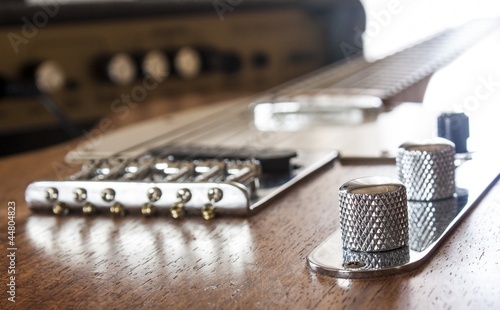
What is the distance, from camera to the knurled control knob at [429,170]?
766 millimetres

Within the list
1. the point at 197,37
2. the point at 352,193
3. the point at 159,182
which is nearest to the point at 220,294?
the point at 352,193

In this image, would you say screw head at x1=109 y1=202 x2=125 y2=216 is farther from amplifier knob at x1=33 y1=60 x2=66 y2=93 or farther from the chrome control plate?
amplifier knob at x1=33 y1=60 x2=66 y2=93

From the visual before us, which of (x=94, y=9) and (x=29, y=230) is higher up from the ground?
(x=94, y=9)

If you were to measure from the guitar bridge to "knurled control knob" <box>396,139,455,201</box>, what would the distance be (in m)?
0.14

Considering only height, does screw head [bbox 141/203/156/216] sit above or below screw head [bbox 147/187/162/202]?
below

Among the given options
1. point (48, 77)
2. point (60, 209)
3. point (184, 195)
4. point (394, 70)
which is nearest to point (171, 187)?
point (184, 195)

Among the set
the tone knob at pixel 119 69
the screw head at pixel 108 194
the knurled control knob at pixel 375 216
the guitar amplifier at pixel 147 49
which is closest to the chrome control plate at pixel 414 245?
the knurled control knob at pixel 375 216

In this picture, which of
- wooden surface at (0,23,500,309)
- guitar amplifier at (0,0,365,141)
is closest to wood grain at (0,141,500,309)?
wooden surface at (0,23,500,309)

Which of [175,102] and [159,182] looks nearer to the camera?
[159,182]

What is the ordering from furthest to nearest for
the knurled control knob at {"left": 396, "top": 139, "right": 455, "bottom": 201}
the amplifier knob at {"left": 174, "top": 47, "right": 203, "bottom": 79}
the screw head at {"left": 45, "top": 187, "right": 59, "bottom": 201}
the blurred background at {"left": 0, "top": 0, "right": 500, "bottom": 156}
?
1. the amplifier knob at {"left": 174, "top": 47, "right": 203, "bottom": 79}
2. the blurred background at {"left": 0, "top": 0, "right": 500, "bottom": 156}
3. the screw head at {"left": 45, "top": 187, "right": 59, "bottom": 201}
4. the knurled control knob at {"left": 396, "top": 139, "right": 455, "bottom": 201}

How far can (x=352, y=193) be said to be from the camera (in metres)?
0.62

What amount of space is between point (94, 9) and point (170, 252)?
4.30 feet

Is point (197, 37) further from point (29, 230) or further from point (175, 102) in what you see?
point (29, 230)

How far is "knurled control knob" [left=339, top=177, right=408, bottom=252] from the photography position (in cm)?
61
